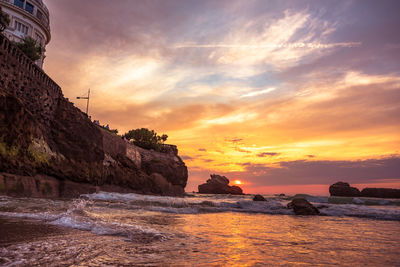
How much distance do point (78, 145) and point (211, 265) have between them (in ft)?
83.3

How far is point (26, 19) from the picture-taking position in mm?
41281

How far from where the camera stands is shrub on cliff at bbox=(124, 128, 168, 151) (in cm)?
5891

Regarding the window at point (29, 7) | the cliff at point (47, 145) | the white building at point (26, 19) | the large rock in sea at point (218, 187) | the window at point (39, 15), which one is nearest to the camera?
the cliff at point (47, 145)

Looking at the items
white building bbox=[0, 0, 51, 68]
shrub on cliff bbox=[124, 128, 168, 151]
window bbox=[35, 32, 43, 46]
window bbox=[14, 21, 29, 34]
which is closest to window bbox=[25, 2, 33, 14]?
white building bbox=[0, 0, 51, 68]

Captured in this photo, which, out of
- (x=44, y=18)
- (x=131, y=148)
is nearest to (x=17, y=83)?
(x=131, y=148)

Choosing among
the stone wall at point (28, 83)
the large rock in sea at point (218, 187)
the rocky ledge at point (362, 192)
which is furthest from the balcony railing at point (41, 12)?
the large rock in sea at point (218, 187)

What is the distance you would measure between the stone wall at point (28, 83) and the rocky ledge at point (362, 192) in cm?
5972

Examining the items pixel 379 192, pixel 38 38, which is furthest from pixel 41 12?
pixel 379 192

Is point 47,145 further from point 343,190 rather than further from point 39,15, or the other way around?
point 343,190

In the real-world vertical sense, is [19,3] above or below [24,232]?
above

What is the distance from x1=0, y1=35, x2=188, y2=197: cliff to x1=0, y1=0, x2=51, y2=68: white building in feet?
72.3

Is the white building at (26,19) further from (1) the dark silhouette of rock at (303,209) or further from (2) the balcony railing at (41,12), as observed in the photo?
(1) the dark silhouette of rock at (303,209)

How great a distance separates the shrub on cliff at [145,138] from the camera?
193 feet

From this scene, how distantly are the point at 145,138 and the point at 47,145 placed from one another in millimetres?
39830
